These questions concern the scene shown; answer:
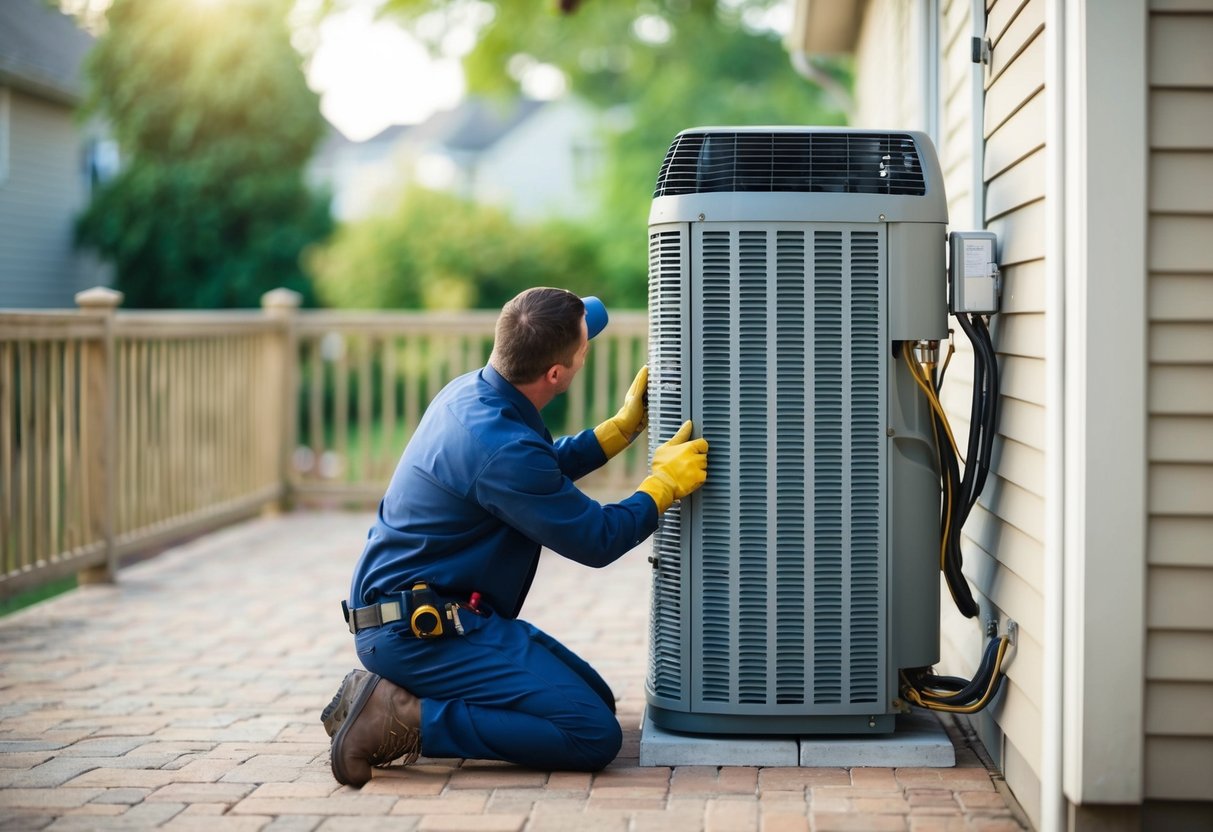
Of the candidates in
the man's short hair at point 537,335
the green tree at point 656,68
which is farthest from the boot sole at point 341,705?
the green tree at point 656,68

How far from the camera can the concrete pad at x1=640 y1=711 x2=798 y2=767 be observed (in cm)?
359

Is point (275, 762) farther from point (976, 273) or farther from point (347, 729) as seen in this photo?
point (976, 273)

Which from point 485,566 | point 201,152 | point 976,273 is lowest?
point 485,566

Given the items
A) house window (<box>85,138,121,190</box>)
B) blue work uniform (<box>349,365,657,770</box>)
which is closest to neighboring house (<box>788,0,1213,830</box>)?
blue work uniform (<box>349,365,657,770</box>)

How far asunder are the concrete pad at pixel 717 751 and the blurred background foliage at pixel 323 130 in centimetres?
1185

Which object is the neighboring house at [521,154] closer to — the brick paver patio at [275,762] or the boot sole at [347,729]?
the brick paver patio at [275,762]

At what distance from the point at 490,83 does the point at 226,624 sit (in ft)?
69.6

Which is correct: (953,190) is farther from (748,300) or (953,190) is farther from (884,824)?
(884,824)

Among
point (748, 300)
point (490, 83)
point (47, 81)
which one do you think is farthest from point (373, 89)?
point (748, 300)

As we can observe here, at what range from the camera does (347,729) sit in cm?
347

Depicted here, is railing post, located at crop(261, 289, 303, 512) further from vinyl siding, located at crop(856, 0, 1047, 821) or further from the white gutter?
the white gutter

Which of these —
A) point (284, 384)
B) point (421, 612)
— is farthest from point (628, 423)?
point (284, 384)

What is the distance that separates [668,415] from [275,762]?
1429 millimetres

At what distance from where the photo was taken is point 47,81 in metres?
17.5
